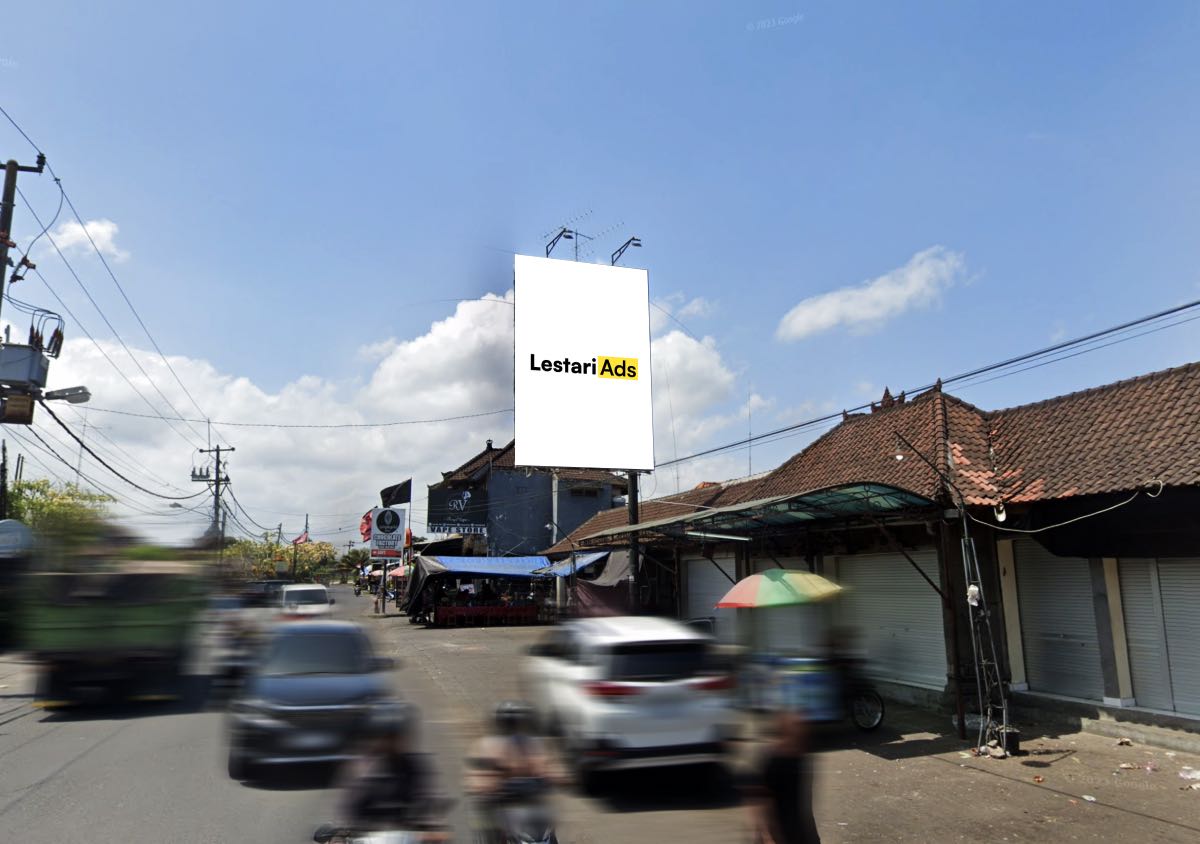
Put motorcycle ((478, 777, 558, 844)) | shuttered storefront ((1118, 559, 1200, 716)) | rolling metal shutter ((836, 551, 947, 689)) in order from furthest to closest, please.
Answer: rolling metal shutter ((836, 551, 947, 689)) → shuttered storefront ((1118, 559, 1200, 716)) → motorcycle ((478, 777, 558, 844))

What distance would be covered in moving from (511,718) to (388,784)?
0.88 meters

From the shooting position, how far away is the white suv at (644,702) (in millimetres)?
7949

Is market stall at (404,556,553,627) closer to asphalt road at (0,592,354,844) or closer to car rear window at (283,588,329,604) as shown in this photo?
car rear window at (283,588,329,604)

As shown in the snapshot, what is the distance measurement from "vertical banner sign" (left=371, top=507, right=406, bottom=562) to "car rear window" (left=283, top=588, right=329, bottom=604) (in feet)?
70.8

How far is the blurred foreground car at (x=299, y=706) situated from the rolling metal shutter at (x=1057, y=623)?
10756mm

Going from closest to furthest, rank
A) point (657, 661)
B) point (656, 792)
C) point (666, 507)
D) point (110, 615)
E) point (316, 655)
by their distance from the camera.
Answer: point (110, 615) < point (657, 661) < point (656, 792) < point (316, 655) < point (666, 507)

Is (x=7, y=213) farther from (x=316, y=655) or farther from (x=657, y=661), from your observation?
(x=657, y=661)

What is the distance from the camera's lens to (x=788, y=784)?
5.21 meters

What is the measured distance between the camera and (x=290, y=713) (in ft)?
25.8

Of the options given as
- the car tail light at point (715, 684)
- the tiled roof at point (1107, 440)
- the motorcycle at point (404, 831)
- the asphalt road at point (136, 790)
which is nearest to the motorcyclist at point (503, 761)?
the motorcycle at point (404, 831)

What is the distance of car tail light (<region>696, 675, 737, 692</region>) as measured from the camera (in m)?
8.23

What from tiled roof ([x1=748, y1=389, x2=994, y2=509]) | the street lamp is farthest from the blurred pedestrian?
the street lamp

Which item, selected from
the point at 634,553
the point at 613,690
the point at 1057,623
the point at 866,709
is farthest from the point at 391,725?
the point at 634,553

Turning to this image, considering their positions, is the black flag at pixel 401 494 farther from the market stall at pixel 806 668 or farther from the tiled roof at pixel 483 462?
the market stall at pixel 806 668
